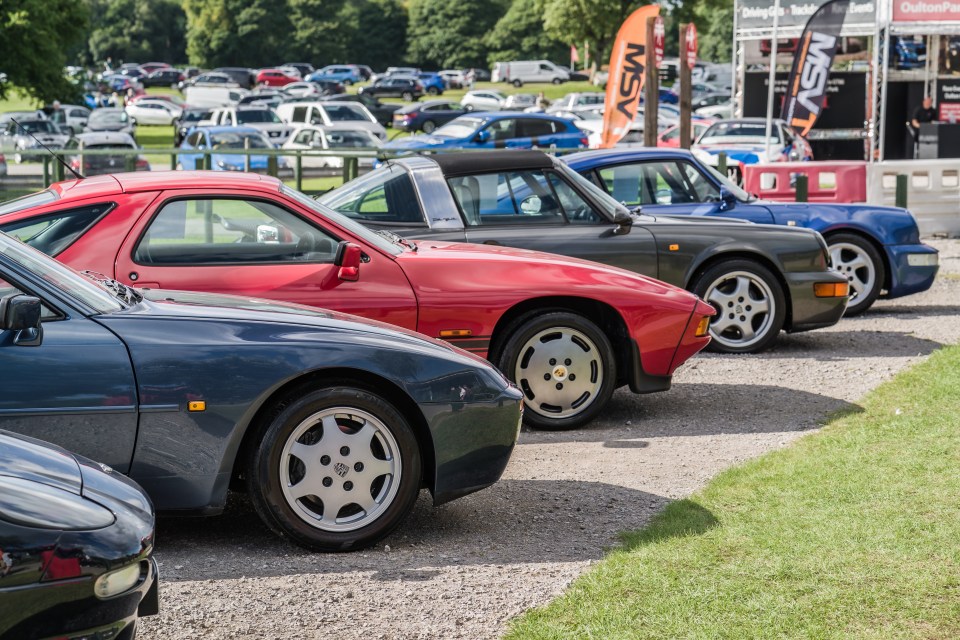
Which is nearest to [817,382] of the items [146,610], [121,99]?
[146,610]

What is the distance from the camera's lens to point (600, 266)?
732 centimetres

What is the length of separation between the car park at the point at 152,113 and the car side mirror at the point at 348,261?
190ft

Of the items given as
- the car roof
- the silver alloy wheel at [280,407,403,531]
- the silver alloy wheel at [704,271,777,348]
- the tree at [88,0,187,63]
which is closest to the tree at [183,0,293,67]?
the tree at [88,0,187,63]

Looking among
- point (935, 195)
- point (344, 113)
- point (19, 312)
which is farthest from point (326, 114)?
point (19, 312)

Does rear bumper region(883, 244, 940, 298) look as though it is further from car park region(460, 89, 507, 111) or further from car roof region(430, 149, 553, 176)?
car park region(460, 89, 507, 111)

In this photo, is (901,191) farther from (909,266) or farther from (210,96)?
(210,96)

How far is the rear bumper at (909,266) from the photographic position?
36.0ft

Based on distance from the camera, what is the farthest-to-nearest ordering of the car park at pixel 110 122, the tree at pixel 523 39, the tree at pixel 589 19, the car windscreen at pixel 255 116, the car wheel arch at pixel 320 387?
the tree at pixel 523 39 < the tree at pixel 589 19 < the car park at pixel 110 122 < the car windscreen at pixel 255 116 < the car wheel arch at pixel 320 387

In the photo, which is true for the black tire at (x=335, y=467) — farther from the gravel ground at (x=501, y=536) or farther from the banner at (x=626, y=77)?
the banner at (x=626, y=77)

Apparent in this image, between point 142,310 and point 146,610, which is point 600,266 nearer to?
point 142,310

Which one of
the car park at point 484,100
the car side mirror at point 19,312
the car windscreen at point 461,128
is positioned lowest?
the car side mirror at point 19,312

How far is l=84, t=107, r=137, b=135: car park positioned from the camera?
4499 centimetres

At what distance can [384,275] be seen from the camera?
6797mm

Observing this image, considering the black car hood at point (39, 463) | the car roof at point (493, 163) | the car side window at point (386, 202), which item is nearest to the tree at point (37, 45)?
the car side window at point (386, 202)
